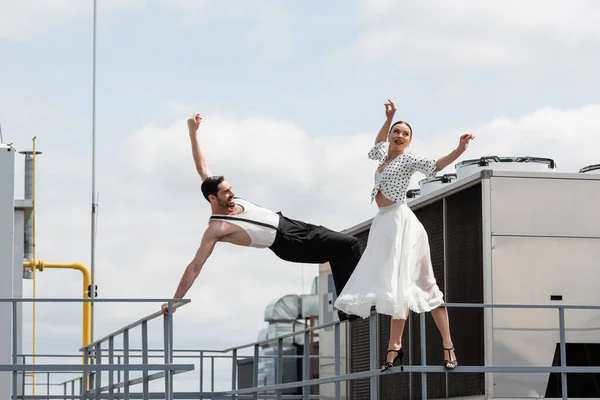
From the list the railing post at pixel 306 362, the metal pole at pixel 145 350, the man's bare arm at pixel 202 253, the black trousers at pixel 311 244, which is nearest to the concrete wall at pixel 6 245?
the metal pole at pixel 145 350

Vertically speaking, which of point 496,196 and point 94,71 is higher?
point 94,71

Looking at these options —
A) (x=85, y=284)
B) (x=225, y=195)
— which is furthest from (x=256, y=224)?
(x=85, y=284)

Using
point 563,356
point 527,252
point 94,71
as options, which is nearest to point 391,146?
point 563,356

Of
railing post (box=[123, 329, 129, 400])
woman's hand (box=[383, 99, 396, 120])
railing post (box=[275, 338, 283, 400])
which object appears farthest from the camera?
railing post (box=[275, 338, 283, 400])

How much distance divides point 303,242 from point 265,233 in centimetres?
32

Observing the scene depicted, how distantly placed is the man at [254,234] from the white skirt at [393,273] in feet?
1.05

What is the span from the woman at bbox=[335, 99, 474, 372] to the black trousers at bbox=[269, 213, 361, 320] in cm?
23

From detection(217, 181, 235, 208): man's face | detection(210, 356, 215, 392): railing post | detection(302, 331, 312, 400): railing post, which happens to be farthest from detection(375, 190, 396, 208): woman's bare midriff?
detection(210, 356, 215, 392): railing post

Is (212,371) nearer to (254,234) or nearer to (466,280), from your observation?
(466,280)

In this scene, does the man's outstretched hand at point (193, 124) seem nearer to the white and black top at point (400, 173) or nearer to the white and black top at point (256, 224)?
the white and black top at point (256, 224)

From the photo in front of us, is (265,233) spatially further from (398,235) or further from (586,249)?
(586,249)

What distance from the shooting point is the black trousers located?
10469 millimetres

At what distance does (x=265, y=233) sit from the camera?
10445 mm

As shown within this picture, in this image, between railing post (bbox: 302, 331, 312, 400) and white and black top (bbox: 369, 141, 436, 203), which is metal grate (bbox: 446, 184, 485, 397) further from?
white and black top (bbox: 369, 141, 436, 203)
